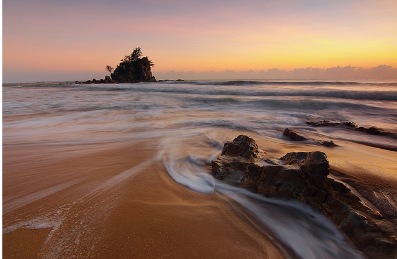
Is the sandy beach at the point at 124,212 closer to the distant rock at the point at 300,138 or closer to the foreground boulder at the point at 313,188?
the foreground boulder at the point at 313,188

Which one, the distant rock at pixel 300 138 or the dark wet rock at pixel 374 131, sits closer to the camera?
the distant rock at pixel 300 138

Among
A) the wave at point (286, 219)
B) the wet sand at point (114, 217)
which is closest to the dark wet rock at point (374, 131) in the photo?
the wave at point (286, 219)

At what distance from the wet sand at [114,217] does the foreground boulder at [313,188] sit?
427mm

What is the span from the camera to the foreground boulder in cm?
152

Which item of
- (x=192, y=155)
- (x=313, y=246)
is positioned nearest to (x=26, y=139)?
(x=192, y=155)

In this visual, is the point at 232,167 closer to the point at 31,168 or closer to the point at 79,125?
the point at 31,168

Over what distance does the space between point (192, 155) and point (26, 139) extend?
3163 mm

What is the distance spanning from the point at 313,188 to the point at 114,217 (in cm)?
165

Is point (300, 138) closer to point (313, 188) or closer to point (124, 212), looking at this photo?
point (313, 188)

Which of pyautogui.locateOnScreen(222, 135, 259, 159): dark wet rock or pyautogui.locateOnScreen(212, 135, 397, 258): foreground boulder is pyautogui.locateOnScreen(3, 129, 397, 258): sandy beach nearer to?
pyautogui.locateOnScreen(212, 135, 397, 258): foreground boulder

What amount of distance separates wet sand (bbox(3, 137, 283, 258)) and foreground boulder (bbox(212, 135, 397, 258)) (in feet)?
1.40

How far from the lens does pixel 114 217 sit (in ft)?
6.05

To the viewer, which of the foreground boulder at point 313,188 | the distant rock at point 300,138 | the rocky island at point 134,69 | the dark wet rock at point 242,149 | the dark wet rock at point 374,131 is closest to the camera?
the foreground boulder at point 313,188

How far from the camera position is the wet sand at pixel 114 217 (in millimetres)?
1536
